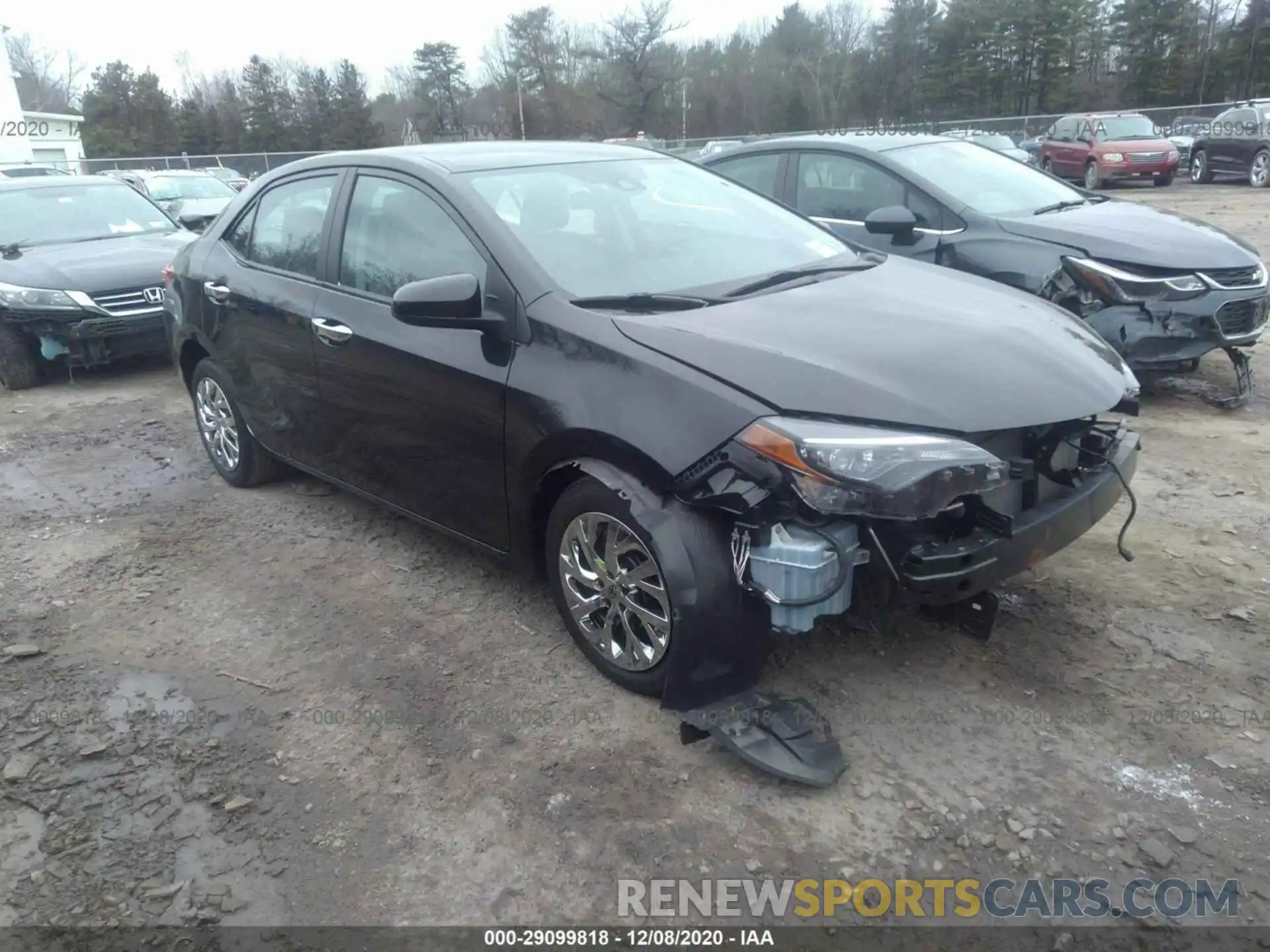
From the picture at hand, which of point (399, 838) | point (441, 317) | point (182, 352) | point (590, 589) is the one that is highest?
point (441, 317)

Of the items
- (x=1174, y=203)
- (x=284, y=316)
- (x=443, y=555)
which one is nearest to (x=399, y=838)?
(x=443, y=555)

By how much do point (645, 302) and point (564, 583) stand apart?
1.01m

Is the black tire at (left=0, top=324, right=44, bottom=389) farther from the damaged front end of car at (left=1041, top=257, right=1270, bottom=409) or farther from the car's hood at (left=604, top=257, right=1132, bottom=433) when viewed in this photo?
the damaged front end of car at (left=1041, top=257, right=1270, bottom=409)

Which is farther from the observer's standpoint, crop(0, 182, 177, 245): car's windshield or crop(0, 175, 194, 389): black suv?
crop(0, 182, 177, 245): car's windshield

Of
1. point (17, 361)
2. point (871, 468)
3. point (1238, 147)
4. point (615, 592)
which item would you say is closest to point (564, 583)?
point (615, 592)

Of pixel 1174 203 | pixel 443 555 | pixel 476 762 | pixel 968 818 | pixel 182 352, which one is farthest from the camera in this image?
pixel 1174 203

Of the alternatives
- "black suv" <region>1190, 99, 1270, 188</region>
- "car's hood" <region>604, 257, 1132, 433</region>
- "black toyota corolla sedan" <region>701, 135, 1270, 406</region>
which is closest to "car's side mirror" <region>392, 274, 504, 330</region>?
"car's hood" <region>604, 257, 1132, 433</region>

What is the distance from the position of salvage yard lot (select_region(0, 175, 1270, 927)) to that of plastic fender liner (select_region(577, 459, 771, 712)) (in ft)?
0.69

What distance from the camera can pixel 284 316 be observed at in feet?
14.0

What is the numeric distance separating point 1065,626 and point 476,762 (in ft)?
7.12

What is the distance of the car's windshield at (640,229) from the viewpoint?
134 inches

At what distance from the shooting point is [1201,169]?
22.6 meters

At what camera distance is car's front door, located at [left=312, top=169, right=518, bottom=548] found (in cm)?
339

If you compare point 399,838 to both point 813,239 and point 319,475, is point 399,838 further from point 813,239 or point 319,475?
point 813,239
